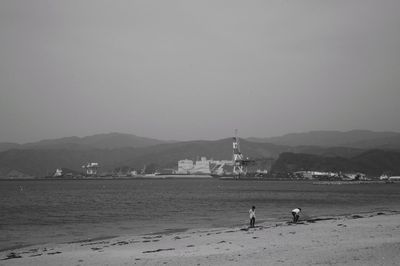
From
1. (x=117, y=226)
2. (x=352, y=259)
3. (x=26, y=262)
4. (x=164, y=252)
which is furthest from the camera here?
(x=117, y=226)

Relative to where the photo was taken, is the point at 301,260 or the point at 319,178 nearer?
the point at 301,260

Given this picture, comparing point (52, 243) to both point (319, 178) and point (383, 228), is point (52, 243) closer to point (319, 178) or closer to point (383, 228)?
point (383, 228)

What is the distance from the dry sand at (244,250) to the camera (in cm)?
1280

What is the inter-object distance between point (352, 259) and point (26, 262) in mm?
9549

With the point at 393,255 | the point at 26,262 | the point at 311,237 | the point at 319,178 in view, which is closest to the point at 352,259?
the point at 393,255

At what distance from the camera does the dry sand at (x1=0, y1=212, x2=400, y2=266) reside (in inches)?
504

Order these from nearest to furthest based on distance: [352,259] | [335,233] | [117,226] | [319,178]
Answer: [352,259]
[335,233]
[117,226]
[319,178]

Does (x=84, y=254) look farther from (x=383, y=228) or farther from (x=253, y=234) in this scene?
(x=383, y=228)

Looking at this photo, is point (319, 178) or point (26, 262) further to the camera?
point (319, 178)

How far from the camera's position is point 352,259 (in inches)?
484

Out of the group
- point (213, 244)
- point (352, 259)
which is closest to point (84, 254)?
point (213, 244)

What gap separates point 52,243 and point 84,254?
18.0 ft

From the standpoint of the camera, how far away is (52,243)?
2092 cm

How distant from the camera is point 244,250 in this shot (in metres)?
15.1
